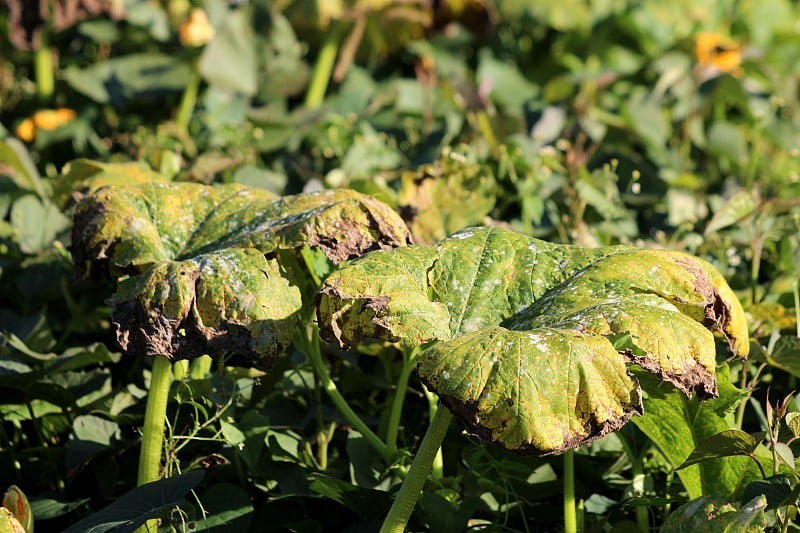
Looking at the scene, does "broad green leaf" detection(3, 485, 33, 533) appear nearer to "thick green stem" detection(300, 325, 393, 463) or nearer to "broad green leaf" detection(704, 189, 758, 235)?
"thick green stem" detection(300, 325, 393, 463)

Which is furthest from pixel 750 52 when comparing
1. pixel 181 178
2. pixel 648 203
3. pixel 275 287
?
pixel 275 287

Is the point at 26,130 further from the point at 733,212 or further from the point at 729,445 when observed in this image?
the point at 729,445

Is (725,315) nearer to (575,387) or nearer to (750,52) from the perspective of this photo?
(575,387)

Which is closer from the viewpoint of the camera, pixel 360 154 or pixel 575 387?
pixel 575 387

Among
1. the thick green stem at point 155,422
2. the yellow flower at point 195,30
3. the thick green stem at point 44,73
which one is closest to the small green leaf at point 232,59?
the yellow flower at point 195,30

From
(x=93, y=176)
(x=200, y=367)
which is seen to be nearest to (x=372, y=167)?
(x=93, y=176)
